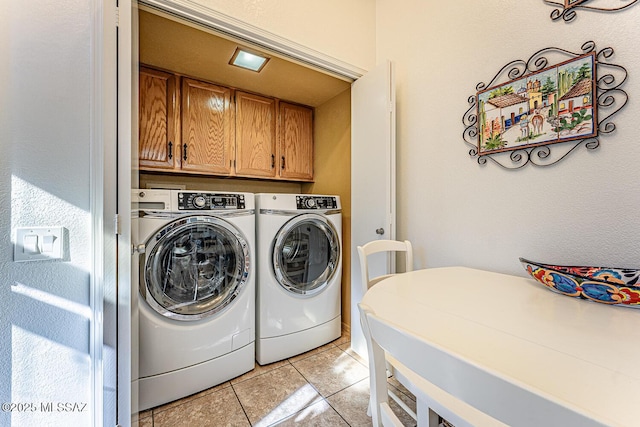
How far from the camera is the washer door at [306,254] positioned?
180cm

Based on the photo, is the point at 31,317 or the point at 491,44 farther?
the point at 491,44

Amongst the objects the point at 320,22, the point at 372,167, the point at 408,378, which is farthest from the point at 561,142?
the point at 320,22

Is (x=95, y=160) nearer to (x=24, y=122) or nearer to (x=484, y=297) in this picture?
(x=24, y=122)

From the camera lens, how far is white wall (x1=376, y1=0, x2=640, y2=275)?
0.95m

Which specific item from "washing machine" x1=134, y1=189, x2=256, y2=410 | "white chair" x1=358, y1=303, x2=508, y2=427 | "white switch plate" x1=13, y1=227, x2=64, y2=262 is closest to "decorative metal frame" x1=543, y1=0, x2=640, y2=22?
"white chair" x1=358, y1=303, x2=508, y2=427

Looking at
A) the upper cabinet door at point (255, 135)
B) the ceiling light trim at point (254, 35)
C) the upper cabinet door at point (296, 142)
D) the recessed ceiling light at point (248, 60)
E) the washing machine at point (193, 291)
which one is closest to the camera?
the ceiling light trim at point (254, 35)

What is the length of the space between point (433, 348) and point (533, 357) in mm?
273

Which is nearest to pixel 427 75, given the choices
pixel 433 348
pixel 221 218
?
pixel 221 218

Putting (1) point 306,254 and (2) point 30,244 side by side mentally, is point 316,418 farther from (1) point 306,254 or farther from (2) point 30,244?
(2) point 30,244

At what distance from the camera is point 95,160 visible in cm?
90

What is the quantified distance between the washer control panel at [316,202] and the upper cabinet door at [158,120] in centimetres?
109

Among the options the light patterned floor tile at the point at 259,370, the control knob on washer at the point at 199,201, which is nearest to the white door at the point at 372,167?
the light patterned floor tile at the point at 259,370

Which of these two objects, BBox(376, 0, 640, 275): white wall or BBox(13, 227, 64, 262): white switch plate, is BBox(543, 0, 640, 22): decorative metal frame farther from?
BBox(13, 227, 64, 262): white switch plate

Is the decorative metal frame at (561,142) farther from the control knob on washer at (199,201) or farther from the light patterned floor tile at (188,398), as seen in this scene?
the light patterned floor tile at (188,398)
